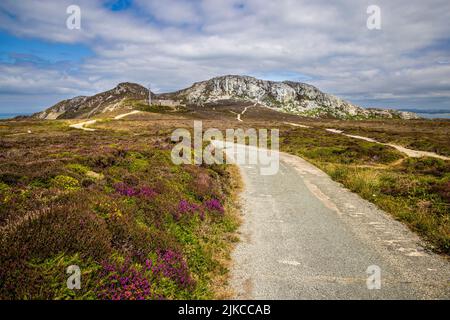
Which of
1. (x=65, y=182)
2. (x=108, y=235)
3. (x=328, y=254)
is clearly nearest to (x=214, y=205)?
(x=328, y=254)

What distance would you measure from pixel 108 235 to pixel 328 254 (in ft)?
20.3

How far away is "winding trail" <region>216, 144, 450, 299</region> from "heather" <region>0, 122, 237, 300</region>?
0.99 m

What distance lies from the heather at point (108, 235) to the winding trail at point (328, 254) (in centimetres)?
99

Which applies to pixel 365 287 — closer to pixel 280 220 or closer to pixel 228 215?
pixel 280 220

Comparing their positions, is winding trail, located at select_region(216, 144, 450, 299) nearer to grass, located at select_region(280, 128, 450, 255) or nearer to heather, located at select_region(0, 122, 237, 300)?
grass, located at select_region(280, 128, 450, 255)

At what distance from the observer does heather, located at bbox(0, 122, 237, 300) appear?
4598 millimetres

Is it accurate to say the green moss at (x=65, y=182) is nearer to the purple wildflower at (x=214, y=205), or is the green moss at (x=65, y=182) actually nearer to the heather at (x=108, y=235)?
the heather at (x=108, y=235)

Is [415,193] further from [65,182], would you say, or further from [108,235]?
[65,182]

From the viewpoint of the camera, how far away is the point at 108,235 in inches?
238

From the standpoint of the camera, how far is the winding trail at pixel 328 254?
6484 mm

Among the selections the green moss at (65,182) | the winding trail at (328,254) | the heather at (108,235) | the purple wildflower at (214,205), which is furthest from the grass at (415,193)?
the green moss at (65,182)

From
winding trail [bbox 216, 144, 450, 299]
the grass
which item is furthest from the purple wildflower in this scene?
the grass
